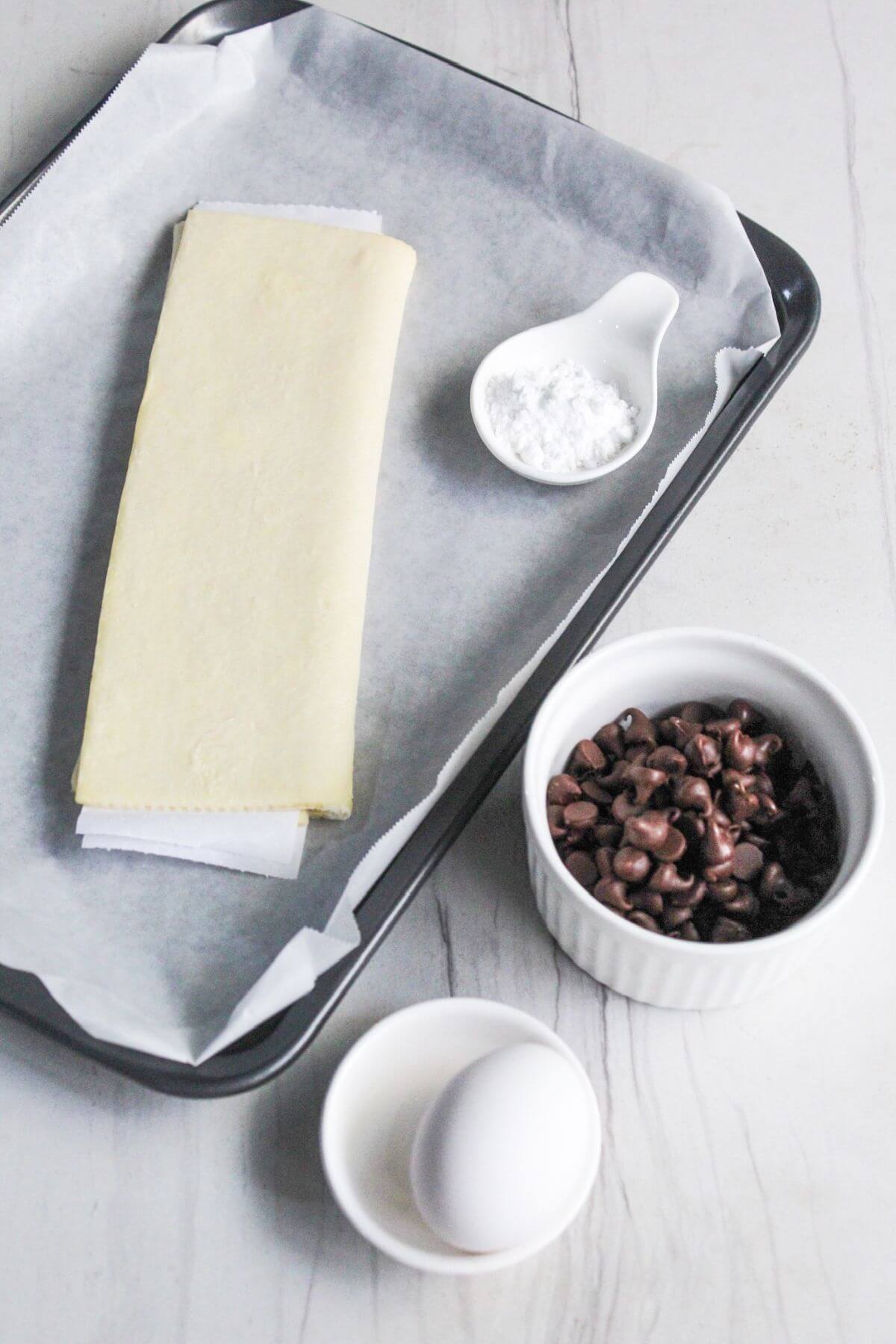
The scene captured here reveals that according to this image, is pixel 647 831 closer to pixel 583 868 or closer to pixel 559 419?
pixel 583 868

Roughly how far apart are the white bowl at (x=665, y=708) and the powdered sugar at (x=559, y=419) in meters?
0.30

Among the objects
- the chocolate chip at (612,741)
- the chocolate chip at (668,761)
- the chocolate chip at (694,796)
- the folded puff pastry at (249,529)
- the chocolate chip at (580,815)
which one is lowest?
the folded puff pastry at (249,529)

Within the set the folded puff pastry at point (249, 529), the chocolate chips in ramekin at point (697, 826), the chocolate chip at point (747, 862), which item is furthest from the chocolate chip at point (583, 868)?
the folded puff pastry at point (249, 529)

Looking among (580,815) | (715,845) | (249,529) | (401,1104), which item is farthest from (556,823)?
(249,529)

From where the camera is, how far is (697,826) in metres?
0.97

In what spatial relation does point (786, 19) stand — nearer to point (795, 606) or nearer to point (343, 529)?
point (795, 606)

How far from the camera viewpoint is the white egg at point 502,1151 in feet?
2.82

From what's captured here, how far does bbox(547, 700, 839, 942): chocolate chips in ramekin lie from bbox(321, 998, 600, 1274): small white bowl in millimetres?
134

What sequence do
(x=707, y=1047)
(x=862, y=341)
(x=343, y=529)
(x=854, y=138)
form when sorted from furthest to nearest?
(x=854, y=138), (x=862, y=341), (x=343, y=529), (x=707, y=1047)

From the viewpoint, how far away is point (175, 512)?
4.18 ft

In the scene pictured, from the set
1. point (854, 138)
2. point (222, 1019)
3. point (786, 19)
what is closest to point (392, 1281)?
point (222, 1019)

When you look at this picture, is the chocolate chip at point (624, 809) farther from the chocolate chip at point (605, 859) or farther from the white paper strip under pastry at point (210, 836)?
the white paper strip under pastry at point (210, 836)

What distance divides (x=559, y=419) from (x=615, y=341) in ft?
0.44

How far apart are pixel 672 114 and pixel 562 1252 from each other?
1331 millimetres
